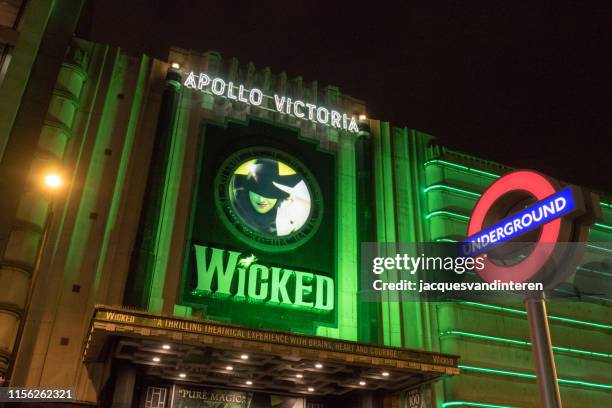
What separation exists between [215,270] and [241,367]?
4.31m

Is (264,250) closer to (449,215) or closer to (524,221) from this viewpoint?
(449,215)

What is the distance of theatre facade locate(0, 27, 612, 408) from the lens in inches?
787

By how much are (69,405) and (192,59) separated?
16.8 metres

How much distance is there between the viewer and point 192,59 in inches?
1081

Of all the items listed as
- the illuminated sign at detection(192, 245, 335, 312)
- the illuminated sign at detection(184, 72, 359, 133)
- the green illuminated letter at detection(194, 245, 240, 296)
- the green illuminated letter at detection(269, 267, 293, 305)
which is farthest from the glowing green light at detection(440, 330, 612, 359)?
the illuminated sign at detection(184, 72, 359, 133)

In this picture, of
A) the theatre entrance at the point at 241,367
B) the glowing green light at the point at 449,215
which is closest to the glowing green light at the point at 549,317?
the glowing green light at the point at 449,215

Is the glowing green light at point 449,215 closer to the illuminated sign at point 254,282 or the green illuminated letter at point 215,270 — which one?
the illuminated sign at point 254,282

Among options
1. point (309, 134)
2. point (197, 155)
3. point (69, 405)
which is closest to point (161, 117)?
point (197, 155)

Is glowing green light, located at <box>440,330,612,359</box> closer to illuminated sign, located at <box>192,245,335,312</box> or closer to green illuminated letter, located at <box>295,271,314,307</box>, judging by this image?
illuminated sign, located at <box>192,245,335,312</box>

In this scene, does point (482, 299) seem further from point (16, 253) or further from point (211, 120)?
point (16, 253)

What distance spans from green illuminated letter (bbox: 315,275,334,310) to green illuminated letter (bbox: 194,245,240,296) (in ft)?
13.3

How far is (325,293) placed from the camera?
25000 millimetres

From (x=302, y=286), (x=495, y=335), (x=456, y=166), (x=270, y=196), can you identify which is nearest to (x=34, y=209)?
(x=270, y=196)

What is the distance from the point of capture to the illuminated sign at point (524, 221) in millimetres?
11164
